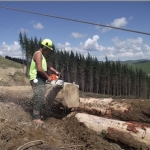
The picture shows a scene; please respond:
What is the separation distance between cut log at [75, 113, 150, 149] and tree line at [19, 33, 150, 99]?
65534mm

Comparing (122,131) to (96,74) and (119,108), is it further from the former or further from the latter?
(96,74)

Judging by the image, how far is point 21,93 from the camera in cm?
848

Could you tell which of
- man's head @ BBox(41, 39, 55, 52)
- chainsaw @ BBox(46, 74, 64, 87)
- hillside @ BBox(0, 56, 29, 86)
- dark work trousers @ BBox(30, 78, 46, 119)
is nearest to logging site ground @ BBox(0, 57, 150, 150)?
dark work trousers @ BBox(30, 78, 46, 119)

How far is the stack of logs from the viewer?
580cm

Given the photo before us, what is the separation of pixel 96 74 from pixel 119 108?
67640 mm

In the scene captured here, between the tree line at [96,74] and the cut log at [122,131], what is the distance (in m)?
65.5

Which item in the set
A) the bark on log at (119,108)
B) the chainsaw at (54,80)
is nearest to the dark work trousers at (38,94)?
the chainsaw at (54,80)

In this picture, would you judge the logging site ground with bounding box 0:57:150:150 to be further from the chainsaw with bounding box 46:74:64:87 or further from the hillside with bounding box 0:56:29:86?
the hillside with bounding box 0:56:29:86

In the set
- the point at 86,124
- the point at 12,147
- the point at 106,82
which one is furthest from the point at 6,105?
the point at 106,82

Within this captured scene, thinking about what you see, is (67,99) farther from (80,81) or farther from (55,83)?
(80,81)

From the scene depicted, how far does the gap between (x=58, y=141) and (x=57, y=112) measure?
274cm

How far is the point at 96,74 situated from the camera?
74.5 m

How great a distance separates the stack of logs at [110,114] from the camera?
19.0ft

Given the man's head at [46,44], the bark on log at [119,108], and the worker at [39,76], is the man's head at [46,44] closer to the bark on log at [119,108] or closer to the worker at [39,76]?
the worker at [39,76]
